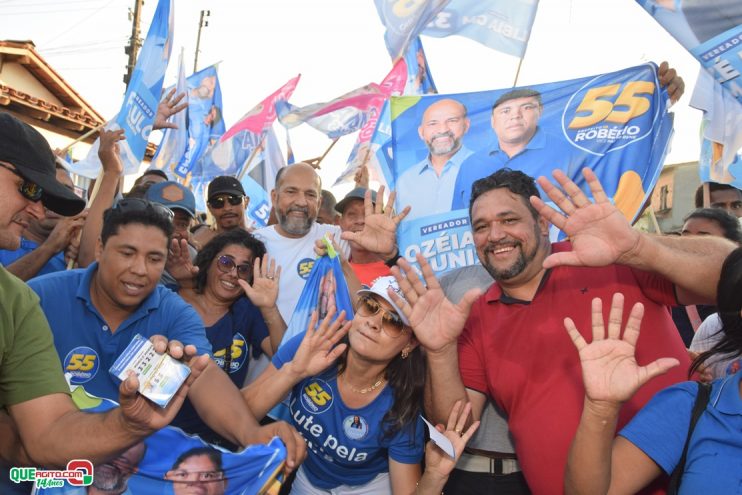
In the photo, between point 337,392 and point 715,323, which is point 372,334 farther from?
point 715,323

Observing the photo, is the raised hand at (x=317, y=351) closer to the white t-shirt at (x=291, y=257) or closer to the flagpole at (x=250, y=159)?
the white t-shirt at (x=291, y=257)

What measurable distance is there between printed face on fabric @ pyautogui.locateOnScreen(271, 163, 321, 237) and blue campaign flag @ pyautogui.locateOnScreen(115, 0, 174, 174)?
164cm

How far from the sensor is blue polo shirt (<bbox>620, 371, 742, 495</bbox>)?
1.94 meters

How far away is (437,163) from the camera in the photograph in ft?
14.5

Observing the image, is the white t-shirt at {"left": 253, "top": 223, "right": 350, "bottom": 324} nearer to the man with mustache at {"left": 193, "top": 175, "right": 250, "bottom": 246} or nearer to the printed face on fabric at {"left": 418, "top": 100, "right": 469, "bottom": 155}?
the man with mustache at {"left": 193, "top": 175, "right": 250, "bottom": 246}

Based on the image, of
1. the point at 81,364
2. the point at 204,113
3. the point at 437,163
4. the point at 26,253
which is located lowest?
the point at 81,364

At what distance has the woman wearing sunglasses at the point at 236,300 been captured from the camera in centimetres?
378

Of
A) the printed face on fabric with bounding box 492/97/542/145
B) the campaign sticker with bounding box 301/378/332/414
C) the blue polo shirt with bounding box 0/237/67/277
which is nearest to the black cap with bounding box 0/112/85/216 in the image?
the campaign sticker with bounding box 301/378/332/414

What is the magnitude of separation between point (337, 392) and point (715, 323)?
2.40 m

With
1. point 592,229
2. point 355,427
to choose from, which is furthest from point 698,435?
point 355,427

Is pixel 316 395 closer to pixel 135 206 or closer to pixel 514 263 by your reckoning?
pixel 514 263

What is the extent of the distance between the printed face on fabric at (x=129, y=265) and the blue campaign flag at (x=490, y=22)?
369 centimetres

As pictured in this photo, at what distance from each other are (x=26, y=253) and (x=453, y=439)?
302 centimetres

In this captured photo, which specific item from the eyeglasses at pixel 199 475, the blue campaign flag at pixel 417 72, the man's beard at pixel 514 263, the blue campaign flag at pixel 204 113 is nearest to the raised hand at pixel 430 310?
the man's beard at pixel 514 263
